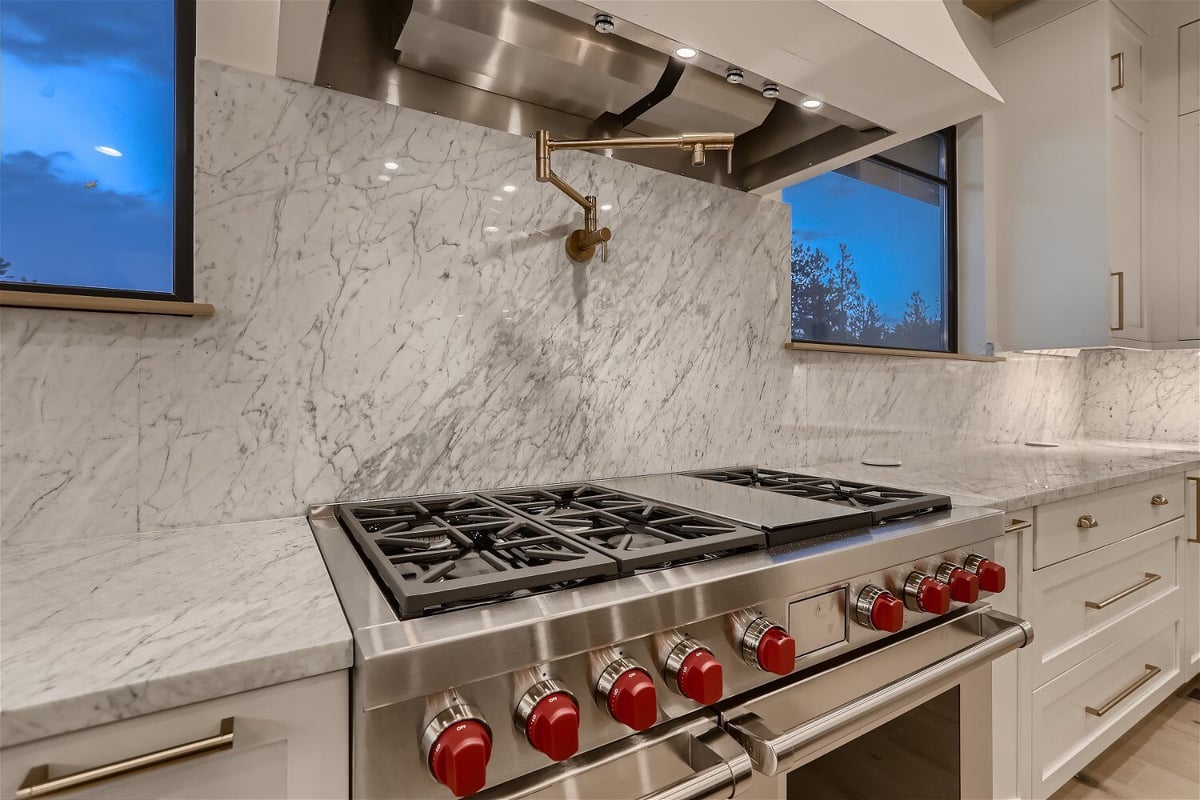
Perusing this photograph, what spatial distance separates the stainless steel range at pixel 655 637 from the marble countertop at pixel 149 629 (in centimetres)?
5

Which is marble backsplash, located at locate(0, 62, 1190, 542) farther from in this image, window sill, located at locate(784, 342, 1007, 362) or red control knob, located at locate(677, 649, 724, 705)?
red control knob, located at locate(677, 649, 724, 705)

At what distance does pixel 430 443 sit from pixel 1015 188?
8.61 ft

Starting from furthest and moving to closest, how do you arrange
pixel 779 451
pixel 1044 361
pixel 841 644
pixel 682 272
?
pixel 1044 361 → pixel 779 451 → pixel 682 272 → pixel 841 644

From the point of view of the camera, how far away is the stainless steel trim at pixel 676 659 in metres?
0.71

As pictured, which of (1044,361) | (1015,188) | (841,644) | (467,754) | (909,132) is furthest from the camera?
(1044,361)

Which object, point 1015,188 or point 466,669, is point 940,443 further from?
point 466,669

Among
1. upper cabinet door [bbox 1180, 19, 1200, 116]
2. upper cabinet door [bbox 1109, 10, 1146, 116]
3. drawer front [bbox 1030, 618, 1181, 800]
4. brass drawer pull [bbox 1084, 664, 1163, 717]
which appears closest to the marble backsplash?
drawer front [bbox 1030, 618, 1181, 800]

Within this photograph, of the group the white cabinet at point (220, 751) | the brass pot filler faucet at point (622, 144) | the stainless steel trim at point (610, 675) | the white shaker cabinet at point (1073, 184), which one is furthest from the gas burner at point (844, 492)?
the white shaker cabinet at point (1073, 184)

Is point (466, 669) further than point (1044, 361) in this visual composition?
No

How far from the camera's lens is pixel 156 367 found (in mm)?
974

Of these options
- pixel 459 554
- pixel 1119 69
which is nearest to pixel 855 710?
pixel 459 554

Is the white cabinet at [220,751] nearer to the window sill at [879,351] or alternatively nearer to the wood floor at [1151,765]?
the window sill at [879,351]

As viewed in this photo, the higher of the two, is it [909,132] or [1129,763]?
[909,132]

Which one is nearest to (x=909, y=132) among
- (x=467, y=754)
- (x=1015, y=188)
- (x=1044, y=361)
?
(x=467, y=754)
